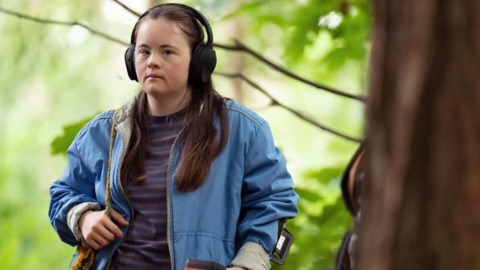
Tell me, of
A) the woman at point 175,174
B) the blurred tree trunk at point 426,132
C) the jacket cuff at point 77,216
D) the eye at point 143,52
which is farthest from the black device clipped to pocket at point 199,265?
the blurred tree trunk at point 426,132

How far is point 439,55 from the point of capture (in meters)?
0.81

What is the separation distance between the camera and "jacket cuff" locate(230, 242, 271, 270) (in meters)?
1.73

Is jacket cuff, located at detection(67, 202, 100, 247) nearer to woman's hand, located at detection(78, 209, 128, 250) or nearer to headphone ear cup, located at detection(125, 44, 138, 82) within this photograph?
woman's hand, located at detection(78, 209, 128, 250)

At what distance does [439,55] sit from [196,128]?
1.10 metres

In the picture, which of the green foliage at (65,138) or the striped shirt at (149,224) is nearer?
the striped shirt at (149,224)

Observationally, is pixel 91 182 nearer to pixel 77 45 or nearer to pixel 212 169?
pixel 212 169

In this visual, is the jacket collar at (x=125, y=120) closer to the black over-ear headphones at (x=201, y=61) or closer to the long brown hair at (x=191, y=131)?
the long brown hair at (x=191, y=131)

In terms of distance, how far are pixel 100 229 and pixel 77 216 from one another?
0.28ft

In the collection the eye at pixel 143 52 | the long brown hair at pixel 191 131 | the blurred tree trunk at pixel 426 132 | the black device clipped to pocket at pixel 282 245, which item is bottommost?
the blurred tree trunk at pixel 426 132

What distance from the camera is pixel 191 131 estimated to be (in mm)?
1854

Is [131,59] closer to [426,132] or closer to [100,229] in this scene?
[100,229]

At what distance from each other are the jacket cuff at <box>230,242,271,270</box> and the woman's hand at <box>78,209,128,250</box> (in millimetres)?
305

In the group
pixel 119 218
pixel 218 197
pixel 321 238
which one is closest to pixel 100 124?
pixel 119 218

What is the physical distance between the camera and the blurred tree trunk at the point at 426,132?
0.81 meters
